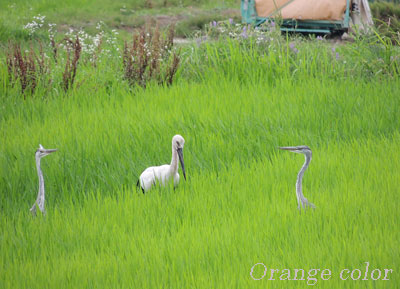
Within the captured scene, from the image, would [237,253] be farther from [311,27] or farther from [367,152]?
[311,27]

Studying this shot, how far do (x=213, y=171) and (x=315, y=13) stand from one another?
7.12 m

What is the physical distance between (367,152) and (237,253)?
2.20 m

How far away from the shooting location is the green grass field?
11.4 ft

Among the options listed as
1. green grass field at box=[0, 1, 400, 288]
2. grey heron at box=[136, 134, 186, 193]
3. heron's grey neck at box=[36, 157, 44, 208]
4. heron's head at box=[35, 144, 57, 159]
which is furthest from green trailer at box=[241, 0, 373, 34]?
heron's grey neck at box=[36, 157, 44, 208]

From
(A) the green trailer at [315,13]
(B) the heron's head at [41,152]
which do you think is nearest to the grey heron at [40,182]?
(B) the heron's head at [41,152]

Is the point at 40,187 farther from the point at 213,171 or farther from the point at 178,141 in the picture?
the point at 213,171

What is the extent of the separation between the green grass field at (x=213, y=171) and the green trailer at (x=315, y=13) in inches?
125

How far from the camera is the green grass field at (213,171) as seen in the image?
11.4ft

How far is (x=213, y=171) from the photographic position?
5129 millimetres

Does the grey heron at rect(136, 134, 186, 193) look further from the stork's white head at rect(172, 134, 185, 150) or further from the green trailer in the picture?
the green trailer

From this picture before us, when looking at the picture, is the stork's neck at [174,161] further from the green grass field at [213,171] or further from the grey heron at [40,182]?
the grey heron at [40,182]

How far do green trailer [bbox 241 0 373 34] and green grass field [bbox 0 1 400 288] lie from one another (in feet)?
10.4

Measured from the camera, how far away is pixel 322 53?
26.4 feet

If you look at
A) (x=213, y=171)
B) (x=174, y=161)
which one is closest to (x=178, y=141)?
(x=174, y=161)
